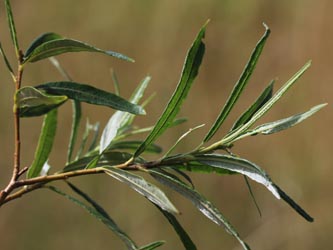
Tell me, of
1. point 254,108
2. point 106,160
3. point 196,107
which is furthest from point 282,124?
point 196,107

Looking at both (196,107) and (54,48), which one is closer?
(54,48)

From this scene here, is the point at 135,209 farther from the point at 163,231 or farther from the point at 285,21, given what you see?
the point at 285,21

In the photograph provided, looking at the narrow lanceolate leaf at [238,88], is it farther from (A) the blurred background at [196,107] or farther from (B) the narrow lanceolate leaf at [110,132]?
(A) the blurred background at [196,107]

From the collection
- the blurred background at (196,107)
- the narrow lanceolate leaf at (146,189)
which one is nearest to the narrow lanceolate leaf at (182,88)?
the narrow lanceolate leaf at (146,189)

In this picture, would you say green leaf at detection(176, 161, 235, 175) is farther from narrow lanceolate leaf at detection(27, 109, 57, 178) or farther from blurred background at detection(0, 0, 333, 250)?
blurred background at detection(0, 0, 333, 250)

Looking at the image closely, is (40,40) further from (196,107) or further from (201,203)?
(196,107)
